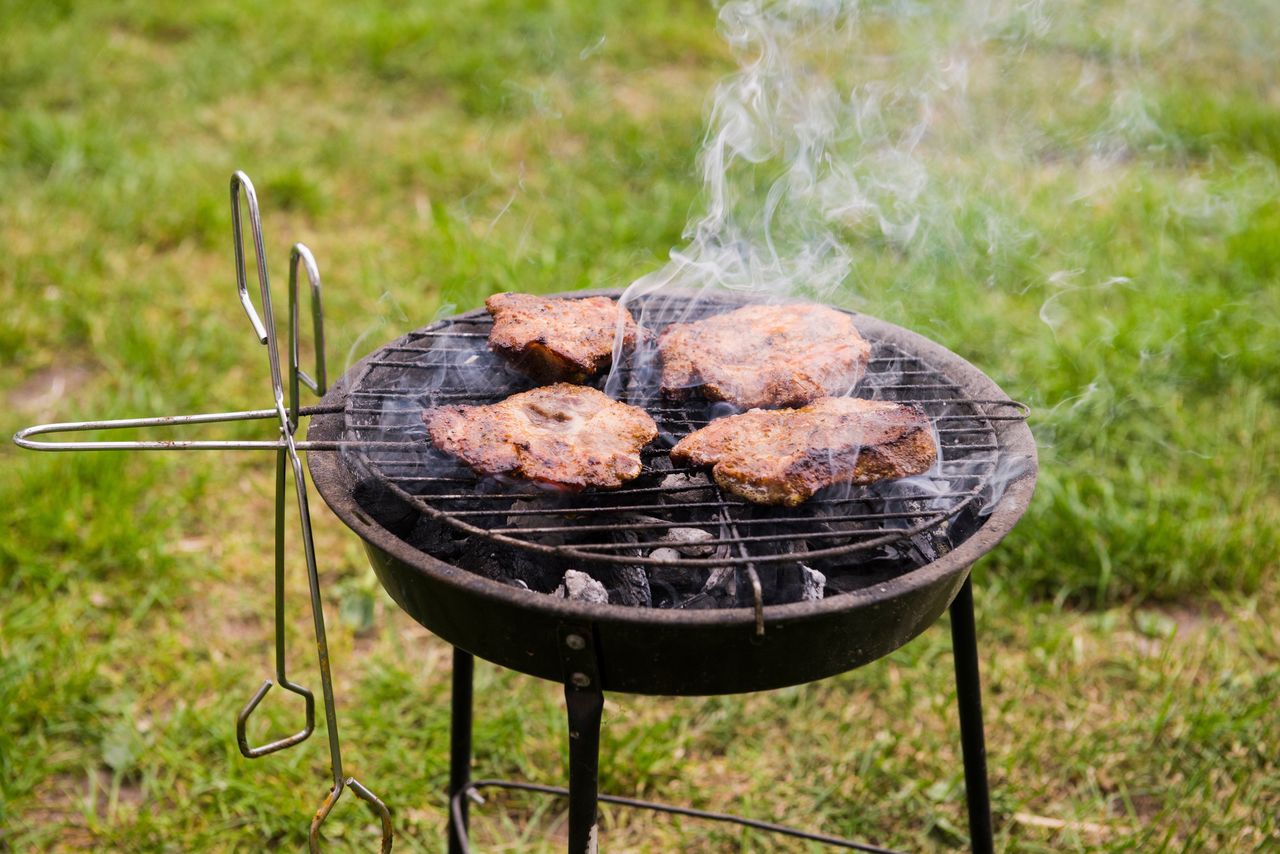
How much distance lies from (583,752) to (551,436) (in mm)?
589

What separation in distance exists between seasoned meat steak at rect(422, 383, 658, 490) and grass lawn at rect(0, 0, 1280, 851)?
1.40 metres

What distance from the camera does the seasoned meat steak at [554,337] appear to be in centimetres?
234

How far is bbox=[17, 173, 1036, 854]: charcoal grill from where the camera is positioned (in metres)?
1.79

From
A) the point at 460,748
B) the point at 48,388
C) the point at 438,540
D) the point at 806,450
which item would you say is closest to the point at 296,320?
the point at 438,540

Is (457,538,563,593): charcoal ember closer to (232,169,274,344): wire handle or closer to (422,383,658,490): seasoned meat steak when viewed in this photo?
(422,383,658,490): seasoned meat steak

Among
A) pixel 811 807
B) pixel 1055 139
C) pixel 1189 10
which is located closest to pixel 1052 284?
pixel 1055 139

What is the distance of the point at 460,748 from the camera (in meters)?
2.89

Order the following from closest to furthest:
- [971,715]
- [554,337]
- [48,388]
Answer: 1. [554,337]
2. [971,715]
3. [48,388]

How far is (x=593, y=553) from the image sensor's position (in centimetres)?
182

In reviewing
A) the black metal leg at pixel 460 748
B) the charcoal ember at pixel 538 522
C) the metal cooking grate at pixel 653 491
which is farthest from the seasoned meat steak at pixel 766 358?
the black metal leg at pixel 460 748

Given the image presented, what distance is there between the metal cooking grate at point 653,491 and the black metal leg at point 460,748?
2.42 feet

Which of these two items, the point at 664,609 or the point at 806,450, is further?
the point at 806,450

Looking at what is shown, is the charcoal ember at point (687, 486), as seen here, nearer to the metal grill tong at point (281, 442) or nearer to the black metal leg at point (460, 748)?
the metal grill tong at point (281, 442)

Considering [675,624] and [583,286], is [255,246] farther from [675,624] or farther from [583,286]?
[583,286]
